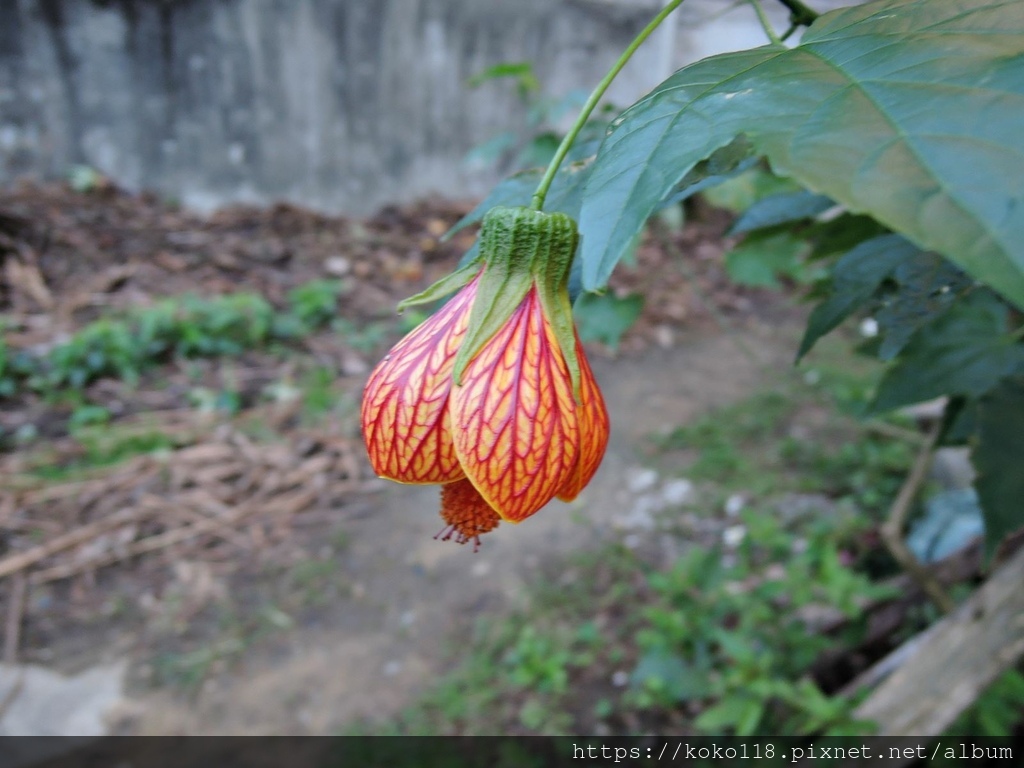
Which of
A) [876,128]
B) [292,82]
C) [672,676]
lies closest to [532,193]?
[876,128]

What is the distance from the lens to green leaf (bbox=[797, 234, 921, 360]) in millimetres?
712

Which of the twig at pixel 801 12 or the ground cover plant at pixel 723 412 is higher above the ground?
the twig at pixel 801 12

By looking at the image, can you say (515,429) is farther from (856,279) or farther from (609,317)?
(609,317)

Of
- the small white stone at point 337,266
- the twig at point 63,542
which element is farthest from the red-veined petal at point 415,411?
the small white stone at point 337,266

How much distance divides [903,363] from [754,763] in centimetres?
83

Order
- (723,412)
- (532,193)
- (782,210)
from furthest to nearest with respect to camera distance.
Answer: (723,412)
(782,210)
(532,193)

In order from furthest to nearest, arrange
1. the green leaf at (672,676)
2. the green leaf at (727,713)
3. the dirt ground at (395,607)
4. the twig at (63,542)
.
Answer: the twig at (63,542), the dirt ground at (395,607), the green leaf at (672,676), the green leaf at (727,713)

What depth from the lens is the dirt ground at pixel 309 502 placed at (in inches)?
74.7

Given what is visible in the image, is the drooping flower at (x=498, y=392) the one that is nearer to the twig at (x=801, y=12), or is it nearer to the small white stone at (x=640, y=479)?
the twig at (x=801, y=12)

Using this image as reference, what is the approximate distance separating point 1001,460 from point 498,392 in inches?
30.3

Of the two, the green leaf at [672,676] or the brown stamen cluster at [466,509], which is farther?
the green leaf at [672,676]

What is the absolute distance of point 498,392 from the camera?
540 millimetres

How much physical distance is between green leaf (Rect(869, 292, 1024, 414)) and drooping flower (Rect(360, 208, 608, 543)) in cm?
61

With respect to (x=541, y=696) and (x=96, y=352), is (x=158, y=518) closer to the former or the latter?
(x=96, y=352)
